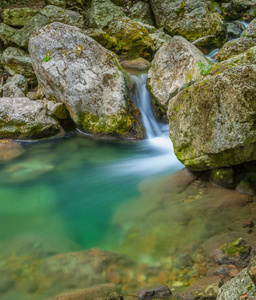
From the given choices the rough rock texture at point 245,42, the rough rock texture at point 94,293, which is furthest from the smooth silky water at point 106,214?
the rough rock texture at point 245,42

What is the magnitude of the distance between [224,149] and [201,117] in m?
0.61

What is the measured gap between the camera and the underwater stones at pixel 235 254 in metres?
2.80

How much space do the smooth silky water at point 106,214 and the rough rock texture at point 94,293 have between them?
0.48ft

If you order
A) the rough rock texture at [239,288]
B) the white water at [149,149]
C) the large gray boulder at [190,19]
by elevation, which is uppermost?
the large gray boulder at [190,19]

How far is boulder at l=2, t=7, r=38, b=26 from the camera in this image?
12.9 m

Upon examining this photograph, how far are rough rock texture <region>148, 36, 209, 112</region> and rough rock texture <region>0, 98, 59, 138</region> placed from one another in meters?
3.56

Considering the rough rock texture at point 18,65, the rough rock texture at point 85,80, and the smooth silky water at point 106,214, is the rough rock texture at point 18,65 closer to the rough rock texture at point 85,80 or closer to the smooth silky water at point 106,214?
the rough rock texture at point 85,80

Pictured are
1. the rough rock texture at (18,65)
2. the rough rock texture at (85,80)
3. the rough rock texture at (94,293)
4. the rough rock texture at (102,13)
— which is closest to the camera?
the rough rock texture at (94,293)

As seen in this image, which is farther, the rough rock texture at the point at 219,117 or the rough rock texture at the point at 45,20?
the rough rock texture at the point at 45,20

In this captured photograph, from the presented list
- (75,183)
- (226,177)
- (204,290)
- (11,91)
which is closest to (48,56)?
(11,91)

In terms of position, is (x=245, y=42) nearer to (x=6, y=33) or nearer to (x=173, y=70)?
(x=173, y=70)

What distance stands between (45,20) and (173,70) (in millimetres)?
8814

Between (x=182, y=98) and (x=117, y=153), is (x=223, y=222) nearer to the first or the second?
(x=182, y=98)

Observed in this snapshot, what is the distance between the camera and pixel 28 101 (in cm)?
818
